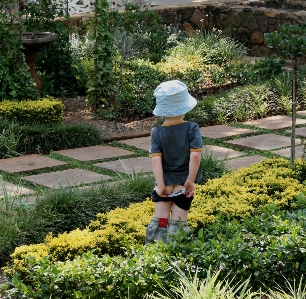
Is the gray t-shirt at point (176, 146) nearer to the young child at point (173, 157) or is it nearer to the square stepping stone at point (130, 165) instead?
the young child at point (173, 157)

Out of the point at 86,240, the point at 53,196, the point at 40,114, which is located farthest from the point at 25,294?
the point at 40,114

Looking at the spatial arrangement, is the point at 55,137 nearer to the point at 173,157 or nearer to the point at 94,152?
the point at 94,152

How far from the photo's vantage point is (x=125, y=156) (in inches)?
285

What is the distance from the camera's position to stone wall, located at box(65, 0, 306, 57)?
12.3 meters

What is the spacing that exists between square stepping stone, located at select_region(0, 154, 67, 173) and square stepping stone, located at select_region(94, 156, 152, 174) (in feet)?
1.42

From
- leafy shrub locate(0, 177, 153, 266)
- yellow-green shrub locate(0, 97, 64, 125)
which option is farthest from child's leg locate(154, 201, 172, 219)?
yellow-green shrub locate(0, 97, 64, 125)

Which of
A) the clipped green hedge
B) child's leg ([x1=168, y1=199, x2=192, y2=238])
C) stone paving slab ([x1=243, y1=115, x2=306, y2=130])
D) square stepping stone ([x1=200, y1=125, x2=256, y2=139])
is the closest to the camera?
the clipped green hedge

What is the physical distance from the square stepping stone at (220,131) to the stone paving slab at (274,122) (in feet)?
1.01

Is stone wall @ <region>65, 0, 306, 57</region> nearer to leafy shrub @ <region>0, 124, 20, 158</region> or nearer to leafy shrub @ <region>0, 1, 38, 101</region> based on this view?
leafy shrub @ <region>0, 1, 38, 101</region>

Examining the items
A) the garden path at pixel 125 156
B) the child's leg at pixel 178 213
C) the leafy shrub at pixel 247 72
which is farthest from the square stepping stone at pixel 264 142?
the child's leg at pixel 178 213

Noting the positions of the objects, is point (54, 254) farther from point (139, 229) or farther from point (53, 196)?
point (53, 196)

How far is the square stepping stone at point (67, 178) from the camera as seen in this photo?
20.7 ft

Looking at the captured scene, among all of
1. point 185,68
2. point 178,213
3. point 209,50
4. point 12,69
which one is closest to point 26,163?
point 12,69

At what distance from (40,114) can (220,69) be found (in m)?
3.29
